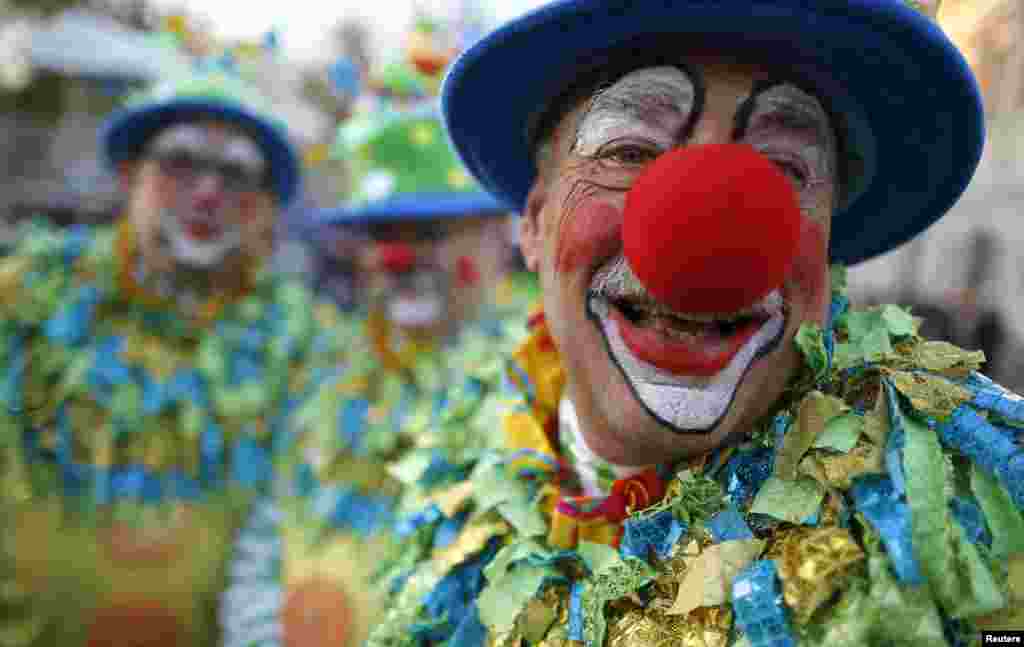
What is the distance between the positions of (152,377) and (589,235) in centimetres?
230

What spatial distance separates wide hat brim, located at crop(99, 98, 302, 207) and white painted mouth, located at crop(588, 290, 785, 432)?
2.45 metres

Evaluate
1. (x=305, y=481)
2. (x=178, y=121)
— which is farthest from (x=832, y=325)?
(x=178, y=121)

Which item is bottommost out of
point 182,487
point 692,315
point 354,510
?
point 182,487

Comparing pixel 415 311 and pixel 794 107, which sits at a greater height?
pixel 794 107

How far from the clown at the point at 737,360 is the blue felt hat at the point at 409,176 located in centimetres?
151

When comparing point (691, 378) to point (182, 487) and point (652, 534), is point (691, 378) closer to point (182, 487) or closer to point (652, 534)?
point (652, 534)

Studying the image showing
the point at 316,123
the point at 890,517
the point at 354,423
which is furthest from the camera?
the point at 316,123

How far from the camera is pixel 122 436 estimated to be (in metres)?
2.88

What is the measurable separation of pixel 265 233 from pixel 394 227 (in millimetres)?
680

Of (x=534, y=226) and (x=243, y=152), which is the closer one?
(x=534, y=226)

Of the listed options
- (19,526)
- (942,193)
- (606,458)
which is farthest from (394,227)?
(942,193)

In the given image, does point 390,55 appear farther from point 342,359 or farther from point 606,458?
point 606,458

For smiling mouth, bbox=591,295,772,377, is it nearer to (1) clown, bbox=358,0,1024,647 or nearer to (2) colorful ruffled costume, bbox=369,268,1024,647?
(1) clown, bbox=358,0,1024,647

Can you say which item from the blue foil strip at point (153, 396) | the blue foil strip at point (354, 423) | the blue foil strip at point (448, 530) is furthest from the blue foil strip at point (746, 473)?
the blue foil strip at point (153, 396)
